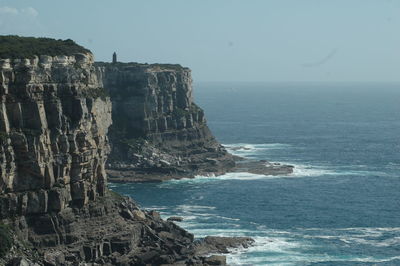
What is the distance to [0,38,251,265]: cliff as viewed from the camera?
10650 cm

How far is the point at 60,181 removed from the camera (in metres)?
112

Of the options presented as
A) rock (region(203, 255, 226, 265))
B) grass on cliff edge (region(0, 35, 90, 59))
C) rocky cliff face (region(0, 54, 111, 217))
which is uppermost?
grass on cliff edge (region(0, 35, 90, 59))

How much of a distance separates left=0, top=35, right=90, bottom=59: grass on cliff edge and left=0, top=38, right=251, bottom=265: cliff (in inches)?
53.7

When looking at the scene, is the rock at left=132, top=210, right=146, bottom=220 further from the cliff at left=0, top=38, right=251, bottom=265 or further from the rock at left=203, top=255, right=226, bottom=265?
the rock at left=203, top=255, right=226, bottom=265

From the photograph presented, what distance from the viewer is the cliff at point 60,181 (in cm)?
10650

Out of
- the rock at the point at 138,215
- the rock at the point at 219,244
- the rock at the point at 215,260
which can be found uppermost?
the rock at the point at 138,215

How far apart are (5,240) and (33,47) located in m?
28.9

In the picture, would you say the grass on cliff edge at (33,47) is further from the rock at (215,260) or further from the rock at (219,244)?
the rock at (215,260)

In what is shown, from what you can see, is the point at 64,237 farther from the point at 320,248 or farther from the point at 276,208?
the point at 276,208

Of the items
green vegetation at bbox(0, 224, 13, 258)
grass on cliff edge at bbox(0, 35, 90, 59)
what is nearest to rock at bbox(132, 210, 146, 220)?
grass on cliff edge at bbox(0, 35, 90, 59)

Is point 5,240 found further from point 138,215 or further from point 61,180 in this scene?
point 138,215

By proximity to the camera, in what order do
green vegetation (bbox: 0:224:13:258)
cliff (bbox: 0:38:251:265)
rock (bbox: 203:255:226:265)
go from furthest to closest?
rock (bbox: 203:255:226:265), cliff (bbox: 0:38:251:265), green vegetation (bbox: 0:224:13:258)

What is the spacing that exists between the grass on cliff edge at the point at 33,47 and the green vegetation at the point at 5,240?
22.2m

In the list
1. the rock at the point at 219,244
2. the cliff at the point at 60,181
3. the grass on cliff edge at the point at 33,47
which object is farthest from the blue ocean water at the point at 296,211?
the grass on cliff edge at the point at 33,47
